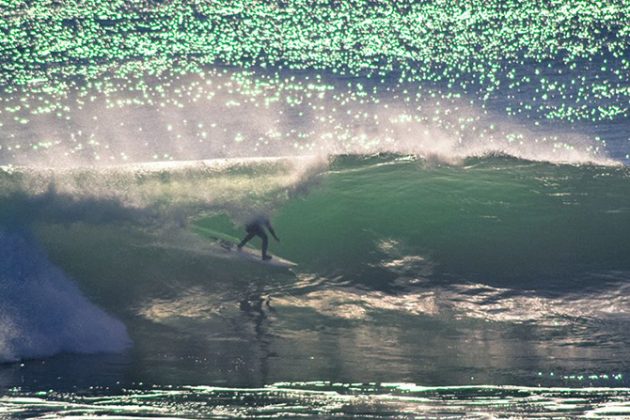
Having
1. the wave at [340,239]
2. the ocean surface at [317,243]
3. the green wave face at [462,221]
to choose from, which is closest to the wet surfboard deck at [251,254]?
the ocean surface at [317,243]

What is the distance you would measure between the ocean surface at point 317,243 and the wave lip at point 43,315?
0.09ft

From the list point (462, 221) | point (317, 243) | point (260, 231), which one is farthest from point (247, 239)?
point (462, 221)

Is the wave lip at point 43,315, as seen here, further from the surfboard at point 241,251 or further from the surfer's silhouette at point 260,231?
the surfer's silhouette at point 260,231

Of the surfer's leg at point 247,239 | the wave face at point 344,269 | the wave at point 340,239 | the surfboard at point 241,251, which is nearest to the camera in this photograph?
the wave face at point 344,269

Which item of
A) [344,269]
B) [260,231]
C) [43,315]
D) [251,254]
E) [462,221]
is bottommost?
[43,315]

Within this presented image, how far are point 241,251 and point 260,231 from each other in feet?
1.63

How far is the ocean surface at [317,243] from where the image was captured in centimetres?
906

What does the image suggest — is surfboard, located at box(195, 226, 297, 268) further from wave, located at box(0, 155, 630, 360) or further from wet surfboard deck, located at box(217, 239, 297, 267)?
wave, located at box(0, 155, 630, 360)

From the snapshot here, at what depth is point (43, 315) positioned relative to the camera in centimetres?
1053

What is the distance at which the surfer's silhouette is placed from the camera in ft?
46.2

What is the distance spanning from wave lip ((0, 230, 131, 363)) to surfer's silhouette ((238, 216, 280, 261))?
3163mm

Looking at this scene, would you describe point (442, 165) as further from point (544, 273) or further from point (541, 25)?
point (541, 25)

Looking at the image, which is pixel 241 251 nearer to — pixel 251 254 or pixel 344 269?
pixel 251 254

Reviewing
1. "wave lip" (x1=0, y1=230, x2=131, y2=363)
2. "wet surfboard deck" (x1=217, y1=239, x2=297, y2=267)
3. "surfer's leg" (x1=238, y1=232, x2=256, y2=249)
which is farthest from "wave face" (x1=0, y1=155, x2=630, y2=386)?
"surfer's leg" (x1=238, y1=232, x2=256, y2=249)
